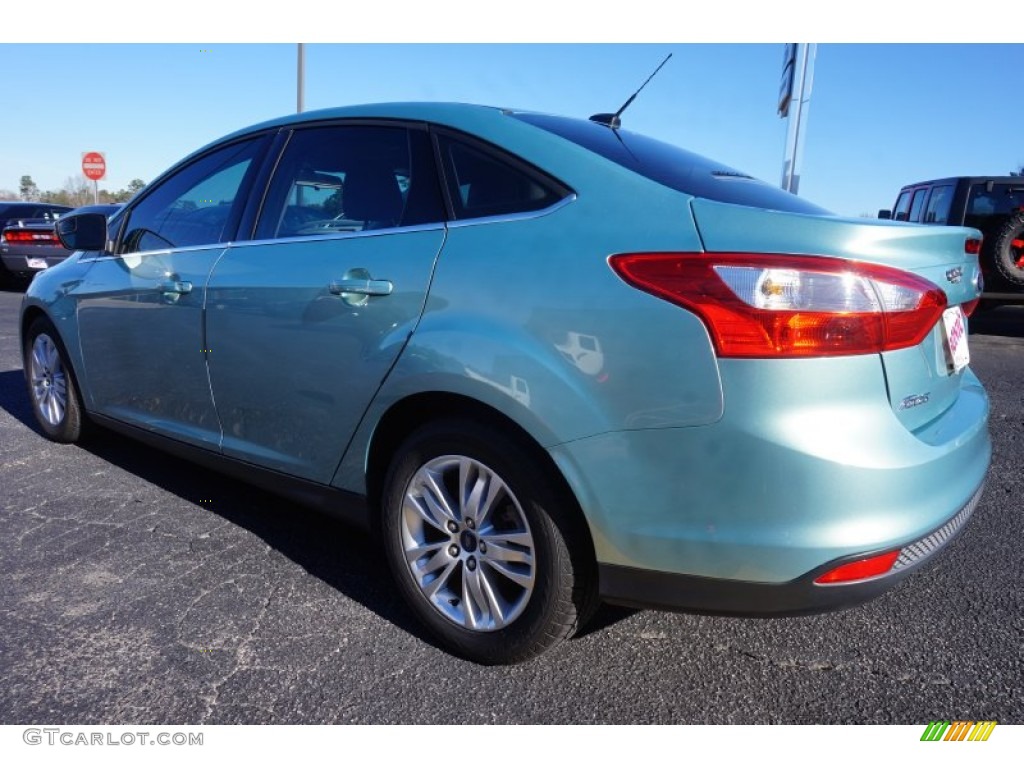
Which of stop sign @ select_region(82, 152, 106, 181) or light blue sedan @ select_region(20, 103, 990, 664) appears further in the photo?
stop sign @ select_region(82, 152, 106, 181)

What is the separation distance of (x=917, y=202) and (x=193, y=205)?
9863 mm

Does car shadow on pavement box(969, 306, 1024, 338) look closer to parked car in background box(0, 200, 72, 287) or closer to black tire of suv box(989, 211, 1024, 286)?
black tire of suv box(989, 211, 1024, 286)

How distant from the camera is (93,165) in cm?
2070

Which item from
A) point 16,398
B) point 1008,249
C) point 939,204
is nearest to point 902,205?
point 939,204

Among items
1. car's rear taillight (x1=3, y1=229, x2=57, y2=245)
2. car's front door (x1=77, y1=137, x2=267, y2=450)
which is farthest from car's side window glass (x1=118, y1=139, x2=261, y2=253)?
car's rear taillight (x1=3, y1=229, x2=57, y2=245)

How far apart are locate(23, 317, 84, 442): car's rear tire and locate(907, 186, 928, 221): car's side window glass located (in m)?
9.90

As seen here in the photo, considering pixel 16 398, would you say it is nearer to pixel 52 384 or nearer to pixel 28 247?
pixel 52 384

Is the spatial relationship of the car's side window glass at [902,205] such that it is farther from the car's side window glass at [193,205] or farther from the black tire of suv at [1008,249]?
the car's side window glass at [193,205]

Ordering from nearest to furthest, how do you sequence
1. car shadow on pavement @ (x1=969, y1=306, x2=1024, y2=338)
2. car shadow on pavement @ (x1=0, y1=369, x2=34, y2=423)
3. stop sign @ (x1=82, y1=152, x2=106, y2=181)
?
car shadow on pavement @ (x1=0, y1=369, x2=34, y2=423) < car shadow on pavement @ (x1=969, y1=306, x2=1024, y2=338) < stop sign @ (x1=82, y1=152, x2=106, y2=181)

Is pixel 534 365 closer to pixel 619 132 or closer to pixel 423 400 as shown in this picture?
pixel 423 400

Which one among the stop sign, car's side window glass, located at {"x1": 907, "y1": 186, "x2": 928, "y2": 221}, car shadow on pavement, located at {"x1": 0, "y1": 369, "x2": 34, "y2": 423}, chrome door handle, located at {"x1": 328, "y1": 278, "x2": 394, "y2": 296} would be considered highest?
the stop sign

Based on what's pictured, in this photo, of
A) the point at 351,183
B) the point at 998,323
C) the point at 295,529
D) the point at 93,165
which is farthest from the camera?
the point at 93,165

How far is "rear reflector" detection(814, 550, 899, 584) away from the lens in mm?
1713

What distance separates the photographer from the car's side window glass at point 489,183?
2076 mm
